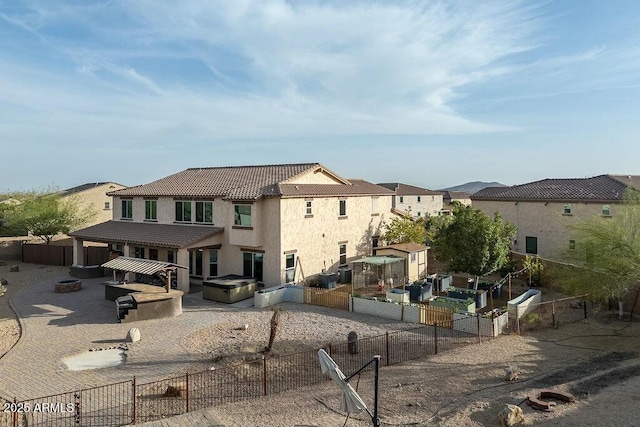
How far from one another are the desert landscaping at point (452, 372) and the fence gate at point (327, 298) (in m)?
0.56

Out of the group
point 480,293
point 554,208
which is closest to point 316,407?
point 480,293

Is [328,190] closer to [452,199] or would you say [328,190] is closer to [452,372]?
[452,372]

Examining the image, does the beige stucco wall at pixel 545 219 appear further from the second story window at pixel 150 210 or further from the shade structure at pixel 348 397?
the second story window at pixel 150 210

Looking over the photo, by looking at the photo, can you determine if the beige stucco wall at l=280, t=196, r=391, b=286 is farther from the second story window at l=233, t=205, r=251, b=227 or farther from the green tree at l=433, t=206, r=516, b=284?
the green tree at l=433, t=206, r=516, b=284

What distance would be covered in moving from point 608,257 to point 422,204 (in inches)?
2256

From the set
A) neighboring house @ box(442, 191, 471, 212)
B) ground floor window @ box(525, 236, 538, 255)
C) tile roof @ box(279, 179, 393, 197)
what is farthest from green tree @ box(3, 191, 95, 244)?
neighboring house @ box(442, 191, 471, 212)

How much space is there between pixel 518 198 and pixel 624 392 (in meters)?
A: 26.8

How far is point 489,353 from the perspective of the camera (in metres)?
17.5

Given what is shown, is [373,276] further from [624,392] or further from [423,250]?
[624,392]

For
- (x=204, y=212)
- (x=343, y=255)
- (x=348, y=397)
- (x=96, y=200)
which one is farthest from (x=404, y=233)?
(x=96, y=200)

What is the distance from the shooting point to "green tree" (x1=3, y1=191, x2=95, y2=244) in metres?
40.6

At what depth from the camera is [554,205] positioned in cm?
3628

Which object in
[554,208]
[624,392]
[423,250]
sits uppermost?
[554,208]

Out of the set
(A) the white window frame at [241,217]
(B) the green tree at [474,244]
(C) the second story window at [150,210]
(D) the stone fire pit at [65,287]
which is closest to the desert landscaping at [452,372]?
(D) the stone fire pit at [65,287]
